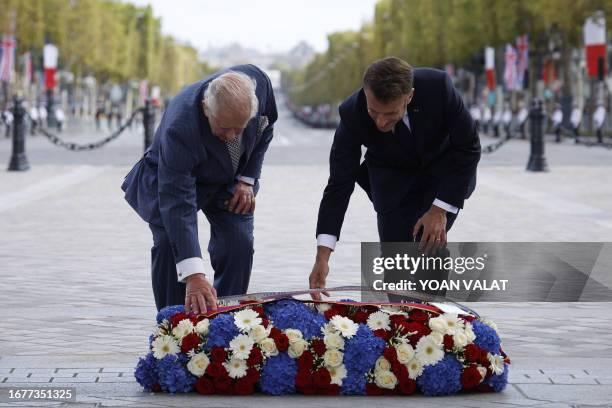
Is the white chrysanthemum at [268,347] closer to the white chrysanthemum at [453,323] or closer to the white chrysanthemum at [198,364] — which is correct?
the white chrysanthemum at [198,364]

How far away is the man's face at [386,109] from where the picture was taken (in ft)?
16.6

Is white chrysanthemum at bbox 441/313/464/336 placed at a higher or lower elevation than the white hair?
lower

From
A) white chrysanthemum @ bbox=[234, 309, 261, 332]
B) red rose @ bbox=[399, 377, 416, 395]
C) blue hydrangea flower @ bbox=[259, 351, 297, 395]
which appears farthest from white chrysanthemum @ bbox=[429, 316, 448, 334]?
white chrysanthemum @ bbox=[234, 309, 261, 332]

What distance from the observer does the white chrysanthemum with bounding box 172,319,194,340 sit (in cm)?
541

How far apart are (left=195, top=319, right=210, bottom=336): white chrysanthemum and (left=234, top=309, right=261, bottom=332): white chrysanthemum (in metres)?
0.11

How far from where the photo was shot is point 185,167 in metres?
5.42

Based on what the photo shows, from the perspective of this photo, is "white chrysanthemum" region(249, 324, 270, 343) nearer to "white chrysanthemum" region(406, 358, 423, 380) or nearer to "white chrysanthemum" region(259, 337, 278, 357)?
"white chrysanthemum" region(259, 337, 278, 357)

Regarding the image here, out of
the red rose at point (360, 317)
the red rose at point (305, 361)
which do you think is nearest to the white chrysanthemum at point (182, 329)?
the red rose at point (305, 361)

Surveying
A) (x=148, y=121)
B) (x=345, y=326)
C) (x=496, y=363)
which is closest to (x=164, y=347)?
(x=345, y=326)

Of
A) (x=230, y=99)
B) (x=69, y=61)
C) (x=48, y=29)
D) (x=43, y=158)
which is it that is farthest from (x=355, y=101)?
(x=69, y=61)

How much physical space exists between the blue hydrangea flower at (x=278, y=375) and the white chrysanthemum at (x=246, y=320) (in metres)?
0.15

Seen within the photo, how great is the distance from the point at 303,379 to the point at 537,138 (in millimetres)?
18760

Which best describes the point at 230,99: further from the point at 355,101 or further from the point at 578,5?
the point at 578,5

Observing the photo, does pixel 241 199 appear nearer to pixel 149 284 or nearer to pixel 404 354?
pixel 404 354
